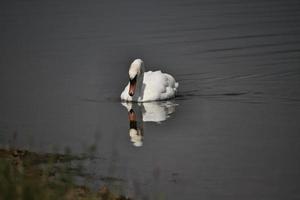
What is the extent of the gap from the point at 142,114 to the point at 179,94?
174 cm

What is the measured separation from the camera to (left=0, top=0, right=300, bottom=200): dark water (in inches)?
471

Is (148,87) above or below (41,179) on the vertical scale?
above

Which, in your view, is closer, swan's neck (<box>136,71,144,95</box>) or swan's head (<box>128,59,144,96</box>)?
swan's head (<box>128,59,144,96</box>)

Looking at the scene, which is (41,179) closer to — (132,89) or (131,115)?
(131,115)

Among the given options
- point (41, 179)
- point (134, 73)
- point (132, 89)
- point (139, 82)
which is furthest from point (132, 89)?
point (41, 179)

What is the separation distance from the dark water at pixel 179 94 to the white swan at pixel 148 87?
0.32m

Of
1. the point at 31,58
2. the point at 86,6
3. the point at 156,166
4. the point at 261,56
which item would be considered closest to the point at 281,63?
the point at 261,56

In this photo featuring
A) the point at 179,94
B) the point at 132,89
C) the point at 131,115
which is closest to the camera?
the point at 131,115

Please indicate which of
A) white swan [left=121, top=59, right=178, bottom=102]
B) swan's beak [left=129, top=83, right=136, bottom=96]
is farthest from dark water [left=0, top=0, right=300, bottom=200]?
swan's beak [left=129, top=83, right=136, bottom=96]

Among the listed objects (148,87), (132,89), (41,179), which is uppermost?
(148,87)

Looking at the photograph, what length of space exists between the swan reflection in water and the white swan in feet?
0.48

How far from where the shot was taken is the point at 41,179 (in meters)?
10.1

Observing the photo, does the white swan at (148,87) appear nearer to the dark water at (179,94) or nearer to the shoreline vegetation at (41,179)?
the dark water at (179,94)

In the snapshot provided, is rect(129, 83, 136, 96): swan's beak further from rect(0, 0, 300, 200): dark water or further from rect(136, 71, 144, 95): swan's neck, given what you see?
rect(0, 0, 300, 200): dark water
